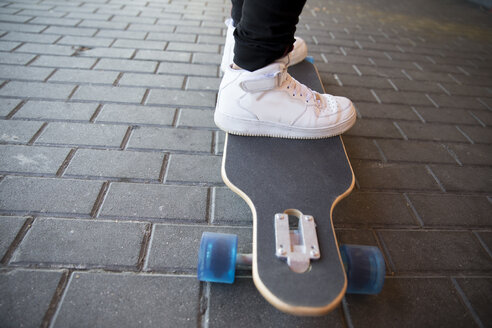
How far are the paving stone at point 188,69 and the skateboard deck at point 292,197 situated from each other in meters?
0.95

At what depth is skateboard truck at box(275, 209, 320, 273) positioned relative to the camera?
0.82 meters

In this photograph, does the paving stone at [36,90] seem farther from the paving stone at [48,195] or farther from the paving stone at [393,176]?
the paving stone at [393,176]

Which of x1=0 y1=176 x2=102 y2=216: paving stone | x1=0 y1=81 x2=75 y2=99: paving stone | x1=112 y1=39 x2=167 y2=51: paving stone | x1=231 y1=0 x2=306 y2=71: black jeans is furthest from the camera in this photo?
x1=112 y1=39 x2=167 y2=51: paving stone

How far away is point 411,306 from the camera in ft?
3.01

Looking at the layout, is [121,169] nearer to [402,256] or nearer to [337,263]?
[337,263]

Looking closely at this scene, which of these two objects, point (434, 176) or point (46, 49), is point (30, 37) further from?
point (434, 176)

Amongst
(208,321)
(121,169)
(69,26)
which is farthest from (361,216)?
(69,26)

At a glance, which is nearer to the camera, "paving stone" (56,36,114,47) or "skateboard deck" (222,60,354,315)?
"skateboard deck" (222,60,354,315)

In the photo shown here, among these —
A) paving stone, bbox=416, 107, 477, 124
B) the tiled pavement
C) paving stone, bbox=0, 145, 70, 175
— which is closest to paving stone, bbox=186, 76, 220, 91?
the tiled pavement

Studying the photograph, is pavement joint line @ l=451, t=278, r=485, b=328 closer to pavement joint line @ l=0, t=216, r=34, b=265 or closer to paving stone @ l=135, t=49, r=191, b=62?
pavement joint line @ l=0, t=216, r=34, b=265

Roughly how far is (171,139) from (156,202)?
418mm

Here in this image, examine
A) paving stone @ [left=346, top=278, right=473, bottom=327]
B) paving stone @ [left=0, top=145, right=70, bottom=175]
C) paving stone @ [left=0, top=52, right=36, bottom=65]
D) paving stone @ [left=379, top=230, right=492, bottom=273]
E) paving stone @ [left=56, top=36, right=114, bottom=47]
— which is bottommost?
paving stone @ [left=0, top=145, right=70, bottom=175]

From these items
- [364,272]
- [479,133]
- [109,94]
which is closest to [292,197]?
[364,272]

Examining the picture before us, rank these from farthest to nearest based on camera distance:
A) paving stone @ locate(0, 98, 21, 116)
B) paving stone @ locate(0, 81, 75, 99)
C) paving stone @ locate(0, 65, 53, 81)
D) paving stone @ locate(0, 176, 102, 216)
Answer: paving stone @ locate(0, 65, 53, 81)
paving stone @ locate(0, 81, 75, 99)
paving stone @ locate(0, 98, 21, 116)
paving stone @ locate(0, 176, 102, 216)
